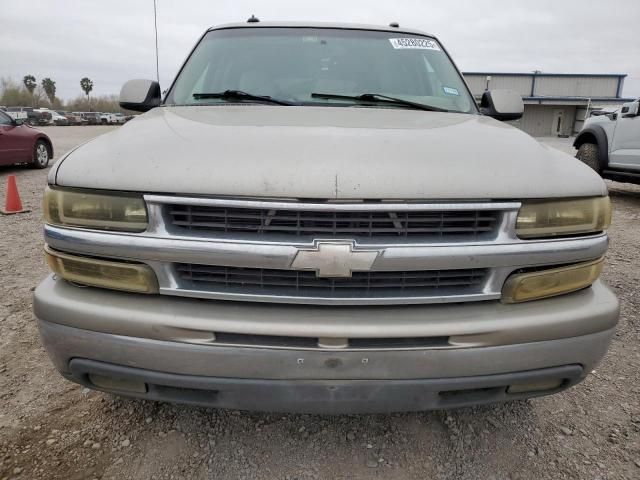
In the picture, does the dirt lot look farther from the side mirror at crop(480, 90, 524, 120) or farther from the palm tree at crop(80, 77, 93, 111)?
the palm tree at crop(80, 77, 93, 111)

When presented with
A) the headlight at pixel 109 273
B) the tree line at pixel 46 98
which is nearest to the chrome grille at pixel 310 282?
the headlight at pixel 109 273

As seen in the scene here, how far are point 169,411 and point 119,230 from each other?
1056 millimetres

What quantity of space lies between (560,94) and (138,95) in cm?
4273

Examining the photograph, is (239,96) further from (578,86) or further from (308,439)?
(578,86)

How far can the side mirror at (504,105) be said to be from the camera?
119 inches

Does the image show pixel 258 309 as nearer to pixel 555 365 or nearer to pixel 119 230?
pixel 119 230

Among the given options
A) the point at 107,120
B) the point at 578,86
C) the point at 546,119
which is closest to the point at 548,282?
the point at 546,119

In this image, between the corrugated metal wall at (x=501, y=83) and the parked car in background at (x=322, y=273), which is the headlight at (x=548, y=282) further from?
the corrugated metal wall at (x=501, y=83)

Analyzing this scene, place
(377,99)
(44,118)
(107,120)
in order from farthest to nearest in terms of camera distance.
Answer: (107,120), (44,118), (377,99)

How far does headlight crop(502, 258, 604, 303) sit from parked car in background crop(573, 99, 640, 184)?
7032mm

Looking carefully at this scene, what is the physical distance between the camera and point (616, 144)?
312 inches

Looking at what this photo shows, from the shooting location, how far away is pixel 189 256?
1562 mm

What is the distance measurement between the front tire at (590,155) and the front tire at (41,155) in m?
11.8

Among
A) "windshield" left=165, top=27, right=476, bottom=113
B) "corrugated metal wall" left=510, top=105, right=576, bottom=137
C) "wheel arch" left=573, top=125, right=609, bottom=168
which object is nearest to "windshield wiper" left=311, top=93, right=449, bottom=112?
"windshield" left=165, top=27, right=476, bottom=113
